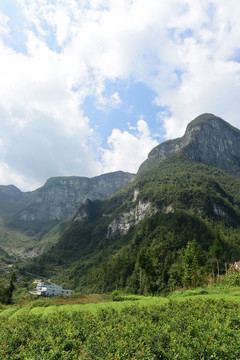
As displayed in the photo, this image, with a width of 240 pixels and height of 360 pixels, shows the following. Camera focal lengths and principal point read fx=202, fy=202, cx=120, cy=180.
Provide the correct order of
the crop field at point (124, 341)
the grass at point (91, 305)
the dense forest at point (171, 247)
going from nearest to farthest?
1. the crop field at point (124, 341)
2. the grass at point (91, 305)
3. the dense forest at point (171, 247)

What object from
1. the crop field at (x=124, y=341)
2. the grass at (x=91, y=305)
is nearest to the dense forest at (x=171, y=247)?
the grass at (x=91, y=305)

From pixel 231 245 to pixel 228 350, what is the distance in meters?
124

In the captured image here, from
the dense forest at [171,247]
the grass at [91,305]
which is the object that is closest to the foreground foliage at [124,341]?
the grass at [91,305]

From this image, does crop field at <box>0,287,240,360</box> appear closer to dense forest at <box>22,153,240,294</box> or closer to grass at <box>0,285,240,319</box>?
grass at <box>0,285,240,319</box>

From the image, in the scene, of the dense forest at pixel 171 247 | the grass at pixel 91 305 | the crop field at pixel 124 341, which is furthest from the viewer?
the dense forest at pixel 171 247

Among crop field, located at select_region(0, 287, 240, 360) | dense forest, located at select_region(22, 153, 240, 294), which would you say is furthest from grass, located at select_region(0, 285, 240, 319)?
dense forest, located at select_region(22, 153, 240, 294)

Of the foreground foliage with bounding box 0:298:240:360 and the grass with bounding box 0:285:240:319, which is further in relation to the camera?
the grass with bounding box 0:285:240:319

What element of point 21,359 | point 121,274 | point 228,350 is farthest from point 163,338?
point 121,274

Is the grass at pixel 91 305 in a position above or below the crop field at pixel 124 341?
below

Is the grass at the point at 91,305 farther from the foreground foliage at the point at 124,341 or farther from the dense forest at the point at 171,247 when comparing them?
the dense forest at the point at 171,247

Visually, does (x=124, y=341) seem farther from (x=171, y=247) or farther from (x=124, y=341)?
(x=171, y=247)

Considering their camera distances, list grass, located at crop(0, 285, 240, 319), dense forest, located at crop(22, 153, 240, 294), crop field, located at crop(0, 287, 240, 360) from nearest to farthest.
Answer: crop field, located at crop(0, 287, 240, 360)
grass, located at crop(0, 285, 240, 319)
dense forest, located at crop(22, 153, 240, 294)

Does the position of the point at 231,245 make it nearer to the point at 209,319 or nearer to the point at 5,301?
the point at 5,301

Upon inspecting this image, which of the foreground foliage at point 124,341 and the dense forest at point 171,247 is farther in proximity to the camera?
the dense forest at point 171,247
